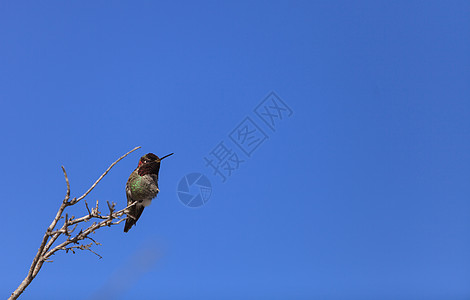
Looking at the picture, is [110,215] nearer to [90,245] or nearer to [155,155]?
[90,245]

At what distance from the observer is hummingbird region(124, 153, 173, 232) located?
1143 cm

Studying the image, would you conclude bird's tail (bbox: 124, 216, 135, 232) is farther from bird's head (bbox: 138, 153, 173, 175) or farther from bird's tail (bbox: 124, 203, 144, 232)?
bird's head (bbox: 138, 153, 173, 175)

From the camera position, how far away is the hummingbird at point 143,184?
11.4m

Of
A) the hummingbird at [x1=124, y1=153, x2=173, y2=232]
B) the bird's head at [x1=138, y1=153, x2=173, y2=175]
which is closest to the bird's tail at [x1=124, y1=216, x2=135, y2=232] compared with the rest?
the hummingbird at [x1=124, y1=153, x2=173, y2=232]

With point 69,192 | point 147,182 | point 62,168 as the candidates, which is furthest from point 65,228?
point 147,182

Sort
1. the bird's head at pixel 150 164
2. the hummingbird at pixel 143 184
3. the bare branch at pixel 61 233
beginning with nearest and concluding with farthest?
→ the bare branch at pixel 61 233 < the hummingbird at pixel 143 184 < the bird's head at pixel 150 164

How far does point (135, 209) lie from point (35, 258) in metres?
3.65

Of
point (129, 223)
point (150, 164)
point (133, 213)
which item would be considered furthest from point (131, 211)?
point (150, 164)

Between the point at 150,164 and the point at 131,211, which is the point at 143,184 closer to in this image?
the point at 150,164

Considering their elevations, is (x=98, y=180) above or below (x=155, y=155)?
below

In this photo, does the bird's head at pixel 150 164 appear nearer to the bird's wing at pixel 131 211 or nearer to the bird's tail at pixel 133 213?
the bird's wing at pixel 131 211

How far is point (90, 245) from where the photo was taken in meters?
9.09

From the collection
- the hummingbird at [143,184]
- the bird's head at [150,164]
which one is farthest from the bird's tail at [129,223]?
the bird's head at [150,164]

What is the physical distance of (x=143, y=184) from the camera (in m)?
11.4
